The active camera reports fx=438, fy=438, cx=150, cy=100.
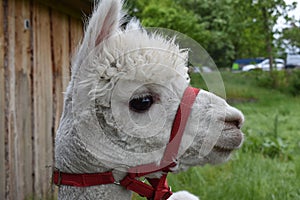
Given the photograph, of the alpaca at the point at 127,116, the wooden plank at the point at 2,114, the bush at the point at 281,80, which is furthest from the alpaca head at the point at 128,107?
the bush at the point at 281,80

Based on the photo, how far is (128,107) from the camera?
135cm

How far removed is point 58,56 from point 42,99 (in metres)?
0.41

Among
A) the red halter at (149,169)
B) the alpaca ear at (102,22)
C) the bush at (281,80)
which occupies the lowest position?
the red halter at (149,169)

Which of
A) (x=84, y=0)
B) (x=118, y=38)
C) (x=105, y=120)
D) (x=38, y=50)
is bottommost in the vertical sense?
(x=105, y=120)

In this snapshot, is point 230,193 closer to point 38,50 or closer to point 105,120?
point 38,50

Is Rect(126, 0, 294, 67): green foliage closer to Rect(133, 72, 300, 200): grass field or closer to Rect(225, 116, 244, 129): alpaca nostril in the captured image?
Rect(133, 72, 300, 200): grass field

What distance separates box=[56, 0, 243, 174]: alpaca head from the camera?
1.35 meters

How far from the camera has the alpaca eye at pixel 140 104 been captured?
1356 millimetres

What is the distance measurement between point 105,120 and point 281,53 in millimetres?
15622

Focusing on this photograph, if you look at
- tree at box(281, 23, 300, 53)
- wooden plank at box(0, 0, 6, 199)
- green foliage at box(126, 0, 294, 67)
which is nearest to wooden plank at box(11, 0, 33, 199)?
wooden plank at box(0, 0, 6, 199)

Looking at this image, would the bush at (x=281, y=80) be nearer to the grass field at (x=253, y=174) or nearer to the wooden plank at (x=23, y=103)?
the grass field at (x=253, y=174)

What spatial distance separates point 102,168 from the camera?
1393 millimetres

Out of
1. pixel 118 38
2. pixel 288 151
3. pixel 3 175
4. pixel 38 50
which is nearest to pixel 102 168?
pixel 118 38

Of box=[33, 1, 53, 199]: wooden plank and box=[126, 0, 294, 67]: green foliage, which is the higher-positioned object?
box=[126, 0, 294, 67]: green foliage
